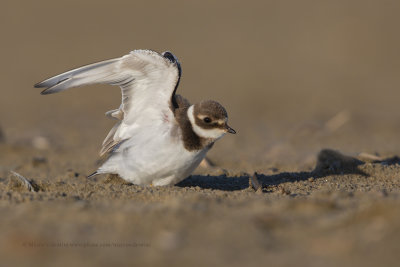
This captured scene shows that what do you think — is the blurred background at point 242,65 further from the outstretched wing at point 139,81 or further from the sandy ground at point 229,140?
the outstretched wing at point 139,81

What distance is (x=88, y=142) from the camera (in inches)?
404

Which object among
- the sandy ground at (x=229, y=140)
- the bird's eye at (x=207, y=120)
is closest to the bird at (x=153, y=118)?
the bird's eye at (x=207, y=120)

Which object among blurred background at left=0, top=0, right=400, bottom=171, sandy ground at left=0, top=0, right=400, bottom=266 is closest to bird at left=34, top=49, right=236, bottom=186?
sandy ground at left=0, top=0, right=400, bottom=266

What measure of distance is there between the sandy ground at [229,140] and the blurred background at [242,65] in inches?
2.4

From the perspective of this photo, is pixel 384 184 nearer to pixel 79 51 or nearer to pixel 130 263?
pixel 130 263

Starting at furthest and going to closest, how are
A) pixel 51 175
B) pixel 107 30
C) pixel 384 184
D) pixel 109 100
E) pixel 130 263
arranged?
pixel 107 30
pixel 109 100
pixel 51 175
pixel 384 184
pixel 130 263

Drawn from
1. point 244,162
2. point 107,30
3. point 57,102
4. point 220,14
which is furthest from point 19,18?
point 244,162

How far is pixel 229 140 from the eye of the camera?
10398mm

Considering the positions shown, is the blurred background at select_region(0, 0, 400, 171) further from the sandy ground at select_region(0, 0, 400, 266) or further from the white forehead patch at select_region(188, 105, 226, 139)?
the white forehead patch at select_region(188, 105, 226, 139)

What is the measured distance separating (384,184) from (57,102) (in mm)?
9778

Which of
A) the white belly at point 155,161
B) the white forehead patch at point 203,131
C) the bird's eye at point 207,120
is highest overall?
the bird's eye at point 207,120

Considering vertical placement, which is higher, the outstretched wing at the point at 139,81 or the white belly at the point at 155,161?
the outstretched wing at the point at 139,81

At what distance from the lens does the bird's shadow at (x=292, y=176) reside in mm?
6203

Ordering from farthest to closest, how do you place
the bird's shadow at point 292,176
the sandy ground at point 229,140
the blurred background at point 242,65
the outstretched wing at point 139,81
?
the blurred background at point 242,65, the bird's shadow at point 292,176, the outstretched wing at point 139,81, the sandy ground at point 229,140
